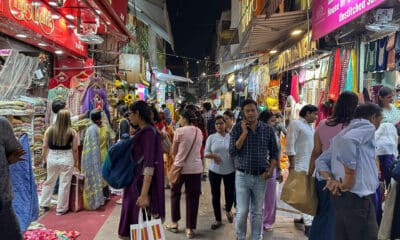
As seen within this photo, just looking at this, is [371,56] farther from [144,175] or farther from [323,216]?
[144,175]

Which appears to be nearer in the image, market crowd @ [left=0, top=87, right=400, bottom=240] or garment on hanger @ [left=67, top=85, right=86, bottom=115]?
market crowd @ [left=0, top=87, right=400, bottom=240]

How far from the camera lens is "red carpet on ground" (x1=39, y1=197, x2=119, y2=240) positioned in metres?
5.36

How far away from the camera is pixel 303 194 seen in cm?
390

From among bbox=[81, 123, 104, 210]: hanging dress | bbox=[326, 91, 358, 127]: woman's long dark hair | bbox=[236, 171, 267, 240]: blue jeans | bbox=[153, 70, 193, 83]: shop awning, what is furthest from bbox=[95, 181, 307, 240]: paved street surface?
bbox=[153, 70, 193, 83]: shop awning

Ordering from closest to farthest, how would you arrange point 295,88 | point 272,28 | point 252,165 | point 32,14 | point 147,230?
point 147,230 < point 252,165 < point 32,14 < point 272,28 < point 295,88

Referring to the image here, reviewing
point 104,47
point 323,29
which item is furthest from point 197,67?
point 323,29

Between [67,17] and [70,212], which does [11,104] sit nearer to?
[70,212]

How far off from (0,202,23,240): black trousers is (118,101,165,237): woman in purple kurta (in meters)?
1.02

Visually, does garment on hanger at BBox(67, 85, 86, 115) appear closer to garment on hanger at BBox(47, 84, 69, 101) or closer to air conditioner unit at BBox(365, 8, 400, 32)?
garment on hanger at BBox(47, 84, 69, 101)

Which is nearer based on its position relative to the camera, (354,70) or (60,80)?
(354,70)

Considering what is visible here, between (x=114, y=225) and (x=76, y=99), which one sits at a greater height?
(x=76, y=99)

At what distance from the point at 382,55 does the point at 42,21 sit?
219 inches

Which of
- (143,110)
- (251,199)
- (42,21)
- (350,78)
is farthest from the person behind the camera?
(42,21)

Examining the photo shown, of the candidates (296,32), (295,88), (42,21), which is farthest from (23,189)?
(296,32)
